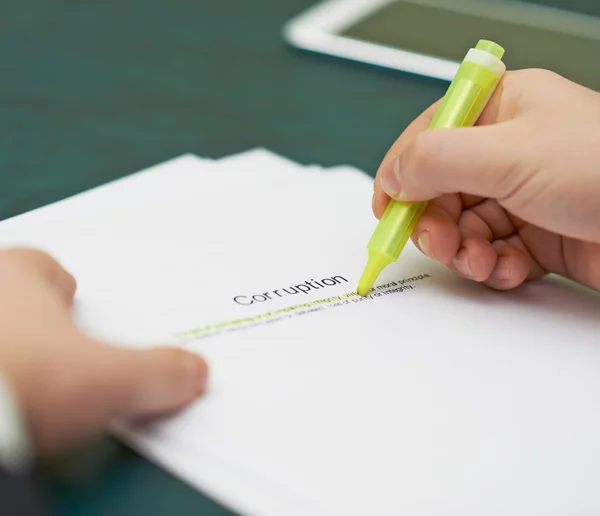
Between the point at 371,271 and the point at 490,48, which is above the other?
the point at 490,48

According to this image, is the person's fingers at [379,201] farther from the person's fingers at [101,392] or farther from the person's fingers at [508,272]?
the person's fingers at [101,392]

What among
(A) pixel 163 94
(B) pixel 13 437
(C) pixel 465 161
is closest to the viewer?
(B) pixel 13 437

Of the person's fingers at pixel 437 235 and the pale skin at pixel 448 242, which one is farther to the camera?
the person's fingers at pixel 437 235

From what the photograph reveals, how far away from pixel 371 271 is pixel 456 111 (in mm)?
106

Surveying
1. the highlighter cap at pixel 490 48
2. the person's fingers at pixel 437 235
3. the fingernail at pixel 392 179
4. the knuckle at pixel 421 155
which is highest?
the highlighter cap at pixel 490 48

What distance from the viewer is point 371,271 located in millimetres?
448

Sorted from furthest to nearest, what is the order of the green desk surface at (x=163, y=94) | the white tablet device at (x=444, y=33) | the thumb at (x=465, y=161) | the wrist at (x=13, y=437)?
the white tablet device at (x=444, y=33) < the green desk surface at (x=163, y=94) < the thumb at (x=465, y=161) < the wrist at (x=13, y=437)

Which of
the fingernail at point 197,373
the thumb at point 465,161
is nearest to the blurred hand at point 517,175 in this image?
→ the thumb at point 465,161

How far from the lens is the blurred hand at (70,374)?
30cm

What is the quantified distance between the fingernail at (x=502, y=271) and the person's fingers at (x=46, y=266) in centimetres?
25

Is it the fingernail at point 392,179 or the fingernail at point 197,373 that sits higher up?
the fingernail at point 392,179

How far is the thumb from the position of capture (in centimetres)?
41

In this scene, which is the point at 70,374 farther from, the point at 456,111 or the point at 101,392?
the point at 456,111

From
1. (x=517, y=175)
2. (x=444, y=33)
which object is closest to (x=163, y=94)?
(x=444, y=33)
